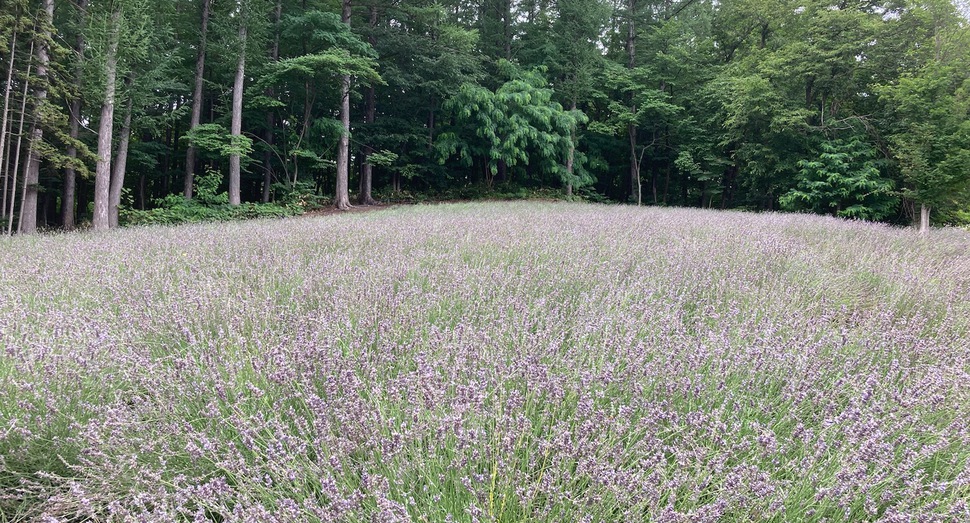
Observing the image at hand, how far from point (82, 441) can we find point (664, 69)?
87.3 ft

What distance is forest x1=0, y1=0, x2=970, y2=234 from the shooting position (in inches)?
464

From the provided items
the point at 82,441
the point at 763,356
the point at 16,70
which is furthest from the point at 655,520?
the point at 16,70

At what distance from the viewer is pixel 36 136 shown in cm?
1113

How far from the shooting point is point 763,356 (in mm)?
1977

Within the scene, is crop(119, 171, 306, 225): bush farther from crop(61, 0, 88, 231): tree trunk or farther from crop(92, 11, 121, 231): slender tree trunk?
crop(61, 0, 88, 231): tree trunk

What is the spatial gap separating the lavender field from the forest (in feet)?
37.9

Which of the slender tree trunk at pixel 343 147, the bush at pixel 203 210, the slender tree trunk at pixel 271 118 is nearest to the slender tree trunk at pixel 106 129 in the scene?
the bush at pixel 203 210

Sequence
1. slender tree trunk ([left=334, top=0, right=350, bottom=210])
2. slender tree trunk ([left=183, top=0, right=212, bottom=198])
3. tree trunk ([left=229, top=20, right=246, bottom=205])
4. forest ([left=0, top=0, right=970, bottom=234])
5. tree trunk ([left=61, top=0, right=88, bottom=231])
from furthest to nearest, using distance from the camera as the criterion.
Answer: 1. slender tree trunk ([left=334, top=0, right=350, bottom=210])
2. slender tree trunk ([left=183, top=0, right=212, bottom=198])
3. tree trunk ([left=229, top=20, right=246, bottom=205])
4. tree trunk ([left=61, top=0, right=88, bottom=231])
5. forest ([left=0, top=0, right=970, bottom=234])

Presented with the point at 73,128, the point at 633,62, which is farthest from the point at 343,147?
the point at 633,62

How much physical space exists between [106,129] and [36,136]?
139 centimetres

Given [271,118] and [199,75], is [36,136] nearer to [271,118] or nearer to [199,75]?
[199,75]

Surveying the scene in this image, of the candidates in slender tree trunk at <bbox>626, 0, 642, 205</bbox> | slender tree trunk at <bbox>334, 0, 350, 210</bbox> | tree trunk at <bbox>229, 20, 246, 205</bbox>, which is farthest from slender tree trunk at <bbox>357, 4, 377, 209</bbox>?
slender tree trunk at <bbox>626, 0, 642, 205</bbox>

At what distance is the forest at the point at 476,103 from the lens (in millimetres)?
11789

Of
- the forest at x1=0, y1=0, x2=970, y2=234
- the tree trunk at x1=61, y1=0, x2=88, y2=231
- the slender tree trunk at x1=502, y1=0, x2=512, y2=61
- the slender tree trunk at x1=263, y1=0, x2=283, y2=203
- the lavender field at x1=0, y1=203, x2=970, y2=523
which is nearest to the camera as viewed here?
the lavender field at x1=0, y1=203, x2=970, y2=523
